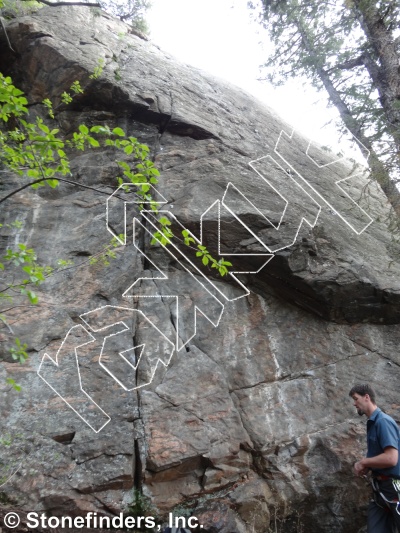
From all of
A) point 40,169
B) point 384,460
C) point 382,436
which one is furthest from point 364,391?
point 40,169

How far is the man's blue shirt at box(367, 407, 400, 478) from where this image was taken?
4156 millimetres

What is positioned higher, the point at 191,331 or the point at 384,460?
the point at 384,460

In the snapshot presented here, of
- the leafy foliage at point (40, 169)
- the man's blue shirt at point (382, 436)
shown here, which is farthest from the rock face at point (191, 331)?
the man's blue shirt at point (382, 436)

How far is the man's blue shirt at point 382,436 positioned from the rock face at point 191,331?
1.22m

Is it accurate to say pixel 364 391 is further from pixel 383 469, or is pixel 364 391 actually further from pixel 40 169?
pixel 40 169

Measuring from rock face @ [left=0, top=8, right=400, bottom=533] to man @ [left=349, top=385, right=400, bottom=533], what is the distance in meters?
1.04

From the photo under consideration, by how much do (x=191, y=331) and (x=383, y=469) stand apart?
118 inches

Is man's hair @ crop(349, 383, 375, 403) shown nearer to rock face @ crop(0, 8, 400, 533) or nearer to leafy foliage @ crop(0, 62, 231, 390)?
rock face @ crop(0, 8, 400, 533)

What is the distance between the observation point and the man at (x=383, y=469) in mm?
4098

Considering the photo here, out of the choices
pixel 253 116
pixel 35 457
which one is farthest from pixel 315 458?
pixel 253 116

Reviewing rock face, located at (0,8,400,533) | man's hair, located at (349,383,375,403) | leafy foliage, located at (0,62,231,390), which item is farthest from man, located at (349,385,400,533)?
leafy foliage, located at (0,62,231,390)

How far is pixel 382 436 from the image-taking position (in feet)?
13.8

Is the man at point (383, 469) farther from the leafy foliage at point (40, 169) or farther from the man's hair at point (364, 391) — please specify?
the leafy foliage at point (40, 169)

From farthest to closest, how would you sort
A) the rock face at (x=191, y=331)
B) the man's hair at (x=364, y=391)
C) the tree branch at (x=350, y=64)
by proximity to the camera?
the tree branch at (x=350, y=64) < the rock face at (x=191, y=331) < the man's hair at (x=364, y=391)
